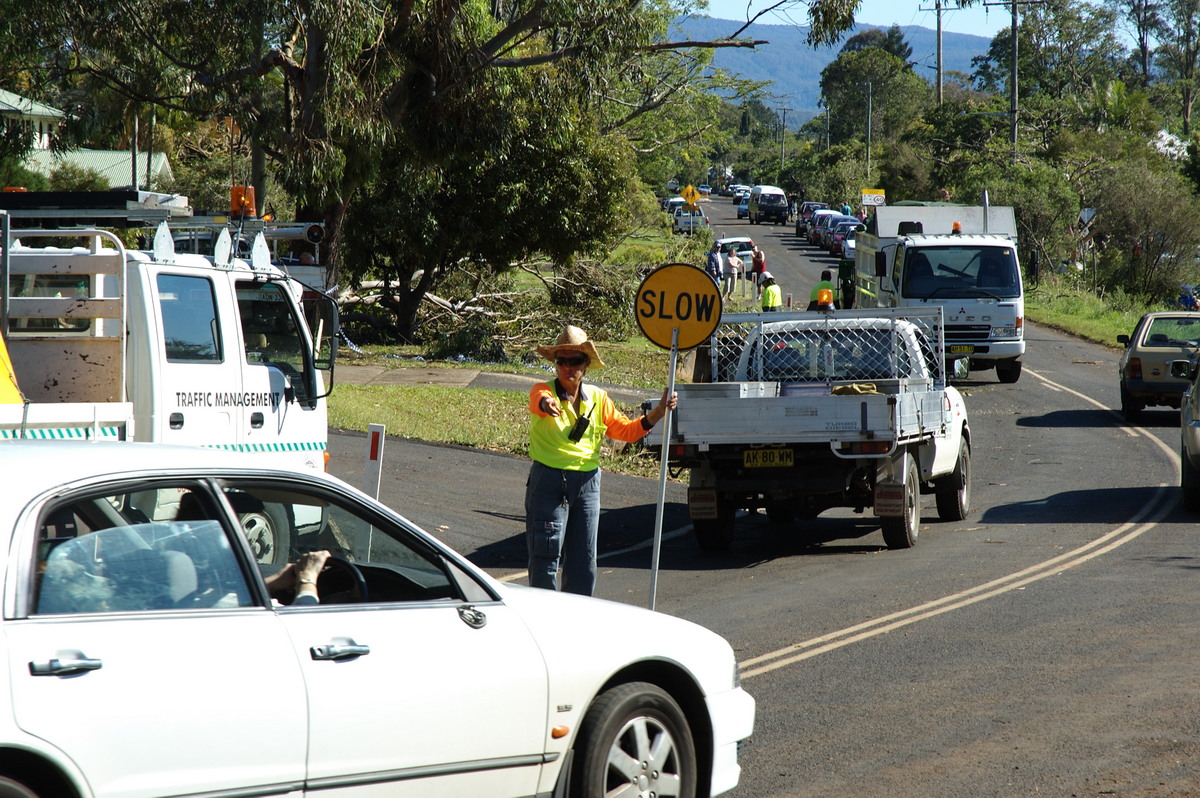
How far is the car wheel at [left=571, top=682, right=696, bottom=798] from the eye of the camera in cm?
462

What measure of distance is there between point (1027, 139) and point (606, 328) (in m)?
35.9

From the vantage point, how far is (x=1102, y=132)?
63531 millimetres

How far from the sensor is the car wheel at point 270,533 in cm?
445

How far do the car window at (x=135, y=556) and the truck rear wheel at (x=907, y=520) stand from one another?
8702 mm

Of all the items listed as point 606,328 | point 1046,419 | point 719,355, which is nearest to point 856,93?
point 606,328

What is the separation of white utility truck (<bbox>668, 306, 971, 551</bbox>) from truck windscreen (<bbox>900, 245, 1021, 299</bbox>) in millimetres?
12296

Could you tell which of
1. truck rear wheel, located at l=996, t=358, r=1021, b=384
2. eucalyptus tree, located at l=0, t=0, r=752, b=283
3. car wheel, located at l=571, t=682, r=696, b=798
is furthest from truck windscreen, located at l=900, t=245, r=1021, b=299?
car wheel, located at l=571, t=682, r=696, b=798

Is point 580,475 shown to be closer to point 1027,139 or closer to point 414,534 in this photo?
point 414,534

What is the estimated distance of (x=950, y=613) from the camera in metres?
9.36

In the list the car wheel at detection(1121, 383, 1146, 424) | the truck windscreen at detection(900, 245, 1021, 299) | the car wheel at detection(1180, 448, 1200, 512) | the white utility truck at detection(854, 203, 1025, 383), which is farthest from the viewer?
the truck windscreen at detection(900, 245, 1021, 299)

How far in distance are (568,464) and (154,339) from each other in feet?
9.88

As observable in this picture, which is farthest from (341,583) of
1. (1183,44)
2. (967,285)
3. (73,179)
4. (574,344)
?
(1183,44)

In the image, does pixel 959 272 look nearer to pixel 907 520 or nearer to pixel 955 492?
pixel 955 492

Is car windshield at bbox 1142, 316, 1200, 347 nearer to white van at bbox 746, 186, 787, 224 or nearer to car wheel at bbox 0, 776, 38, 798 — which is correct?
car wheel at bbox 0, 776, 38, 798
